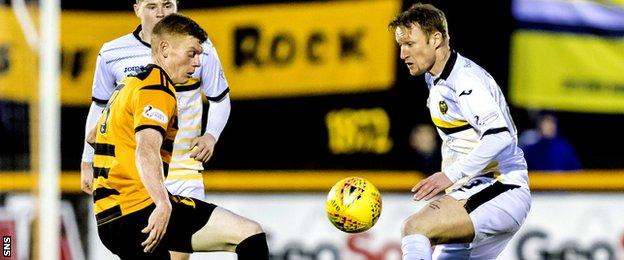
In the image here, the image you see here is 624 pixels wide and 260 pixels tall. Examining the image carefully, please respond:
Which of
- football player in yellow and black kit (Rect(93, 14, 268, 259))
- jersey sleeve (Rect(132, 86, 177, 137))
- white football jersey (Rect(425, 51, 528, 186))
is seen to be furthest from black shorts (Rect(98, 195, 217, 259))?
white football jersey (Rect(425, 51, 528, 186))

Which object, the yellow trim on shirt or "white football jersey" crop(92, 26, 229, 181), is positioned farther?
"white football jersey" crop(92, 26, 229, 181)

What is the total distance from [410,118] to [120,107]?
31.4ft

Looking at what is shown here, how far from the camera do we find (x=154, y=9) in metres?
8.73

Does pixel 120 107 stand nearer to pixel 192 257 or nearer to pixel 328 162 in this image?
pixel 192 257

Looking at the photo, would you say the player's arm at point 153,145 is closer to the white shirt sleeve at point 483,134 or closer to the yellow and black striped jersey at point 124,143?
the yellow and black striped jersey at point 124,143

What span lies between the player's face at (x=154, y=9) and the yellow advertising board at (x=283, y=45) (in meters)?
7.53

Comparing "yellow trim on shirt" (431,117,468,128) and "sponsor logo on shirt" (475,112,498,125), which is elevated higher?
"sponsor logo on shirt" (475,112,498,125)

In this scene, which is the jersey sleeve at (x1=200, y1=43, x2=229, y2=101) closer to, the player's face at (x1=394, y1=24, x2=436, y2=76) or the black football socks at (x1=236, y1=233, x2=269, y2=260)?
the player's face at (x1=394, y1=24, x2=436, y2=76)

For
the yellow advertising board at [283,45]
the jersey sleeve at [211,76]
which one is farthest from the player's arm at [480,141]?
the yellow advertising board at [283,45]

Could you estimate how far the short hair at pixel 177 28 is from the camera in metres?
7.74

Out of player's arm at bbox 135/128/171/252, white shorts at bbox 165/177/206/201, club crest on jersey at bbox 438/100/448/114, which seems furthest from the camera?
white shorts at bbox 165/177/206/201

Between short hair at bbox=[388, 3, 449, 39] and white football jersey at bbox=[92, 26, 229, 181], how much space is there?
1.25 metres

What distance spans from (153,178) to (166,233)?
1.54 feet

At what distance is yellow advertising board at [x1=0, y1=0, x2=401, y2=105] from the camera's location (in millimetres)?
16531
